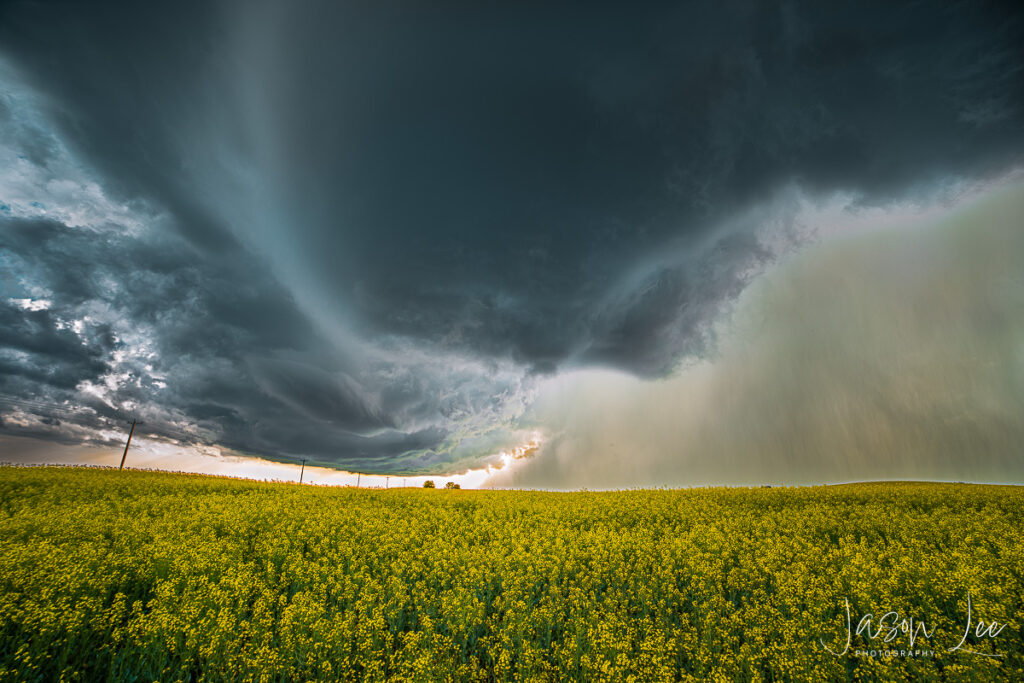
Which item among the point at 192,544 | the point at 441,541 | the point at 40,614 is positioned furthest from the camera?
the point at 441,541

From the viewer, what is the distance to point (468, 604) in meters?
9.23

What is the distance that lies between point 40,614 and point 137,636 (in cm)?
180

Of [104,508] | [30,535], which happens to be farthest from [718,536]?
[104,508]

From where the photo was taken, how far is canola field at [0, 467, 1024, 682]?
738 centimetres

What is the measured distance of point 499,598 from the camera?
1012cm

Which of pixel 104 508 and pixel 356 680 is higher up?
pixel 104 508

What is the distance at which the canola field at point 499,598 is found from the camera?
24.2ft

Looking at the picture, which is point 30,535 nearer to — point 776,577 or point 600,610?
point 600,610

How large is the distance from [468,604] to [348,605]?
3.43 meters

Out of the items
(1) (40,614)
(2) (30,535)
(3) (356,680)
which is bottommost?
(3) (356,680)

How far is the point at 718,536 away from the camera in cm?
1522

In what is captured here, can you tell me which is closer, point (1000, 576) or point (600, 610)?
point (600, 610)

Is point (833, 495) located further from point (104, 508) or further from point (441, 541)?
point (104, 508)

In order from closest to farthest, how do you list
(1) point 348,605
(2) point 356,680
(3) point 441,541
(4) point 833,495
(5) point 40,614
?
(2) point 356,680, (5) point 40,614, (1) point 348,605, (3) point 441,541, (4) point 833,495
